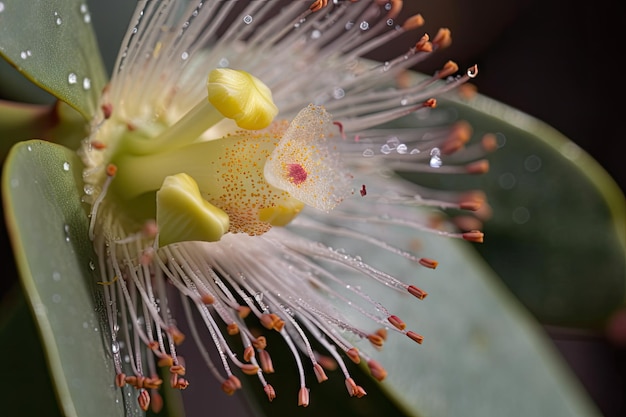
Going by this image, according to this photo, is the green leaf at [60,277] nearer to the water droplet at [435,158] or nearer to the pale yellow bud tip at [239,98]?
the pale yellow bud tip at [239,98]

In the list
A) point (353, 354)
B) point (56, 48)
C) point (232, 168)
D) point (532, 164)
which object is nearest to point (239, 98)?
point (232, 168)

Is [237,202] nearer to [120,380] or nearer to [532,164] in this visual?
[120,380]

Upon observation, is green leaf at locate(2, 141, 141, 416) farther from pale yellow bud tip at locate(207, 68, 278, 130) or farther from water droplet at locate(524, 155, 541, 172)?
water droplet at locate(524, 155, 541, 172)

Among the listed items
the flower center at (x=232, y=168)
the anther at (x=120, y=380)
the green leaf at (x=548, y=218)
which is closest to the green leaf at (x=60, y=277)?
the anther at (x=120, y=380)

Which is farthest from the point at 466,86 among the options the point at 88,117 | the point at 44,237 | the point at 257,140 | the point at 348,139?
the point at 44,237

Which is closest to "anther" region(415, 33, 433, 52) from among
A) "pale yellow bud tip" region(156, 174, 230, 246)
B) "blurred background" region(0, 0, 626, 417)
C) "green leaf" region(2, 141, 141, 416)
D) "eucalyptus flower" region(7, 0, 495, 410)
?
"eucalyptus flower" region(7, 0, 495, 410)

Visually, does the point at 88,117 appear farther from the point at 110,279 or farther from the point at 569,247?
the point at 569,247
